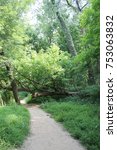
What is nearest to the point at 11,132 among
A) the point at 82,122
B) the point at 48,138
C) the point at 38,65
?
the point at 48,138

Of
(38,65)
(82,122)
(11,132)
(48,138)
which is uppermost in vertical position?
(38,65)

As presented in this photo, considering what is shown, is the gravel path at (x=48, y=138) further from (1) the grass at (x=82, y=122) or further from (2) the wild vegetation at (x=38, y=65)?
(2) the wild vegetation at (x=38, y=65)

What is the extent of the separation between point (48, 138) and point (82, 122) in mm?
2104

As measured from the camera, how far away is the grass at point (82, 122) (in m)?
10.4

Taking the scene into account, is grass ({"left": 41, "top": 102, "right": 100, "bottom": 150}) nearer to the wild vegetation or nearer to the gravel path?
the gravel path

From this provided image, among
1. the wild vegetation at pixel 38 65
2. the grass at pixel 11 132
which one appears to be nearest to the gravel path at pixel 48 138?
the grass at pixel 11 132

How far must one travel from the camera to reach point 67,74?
25.7m

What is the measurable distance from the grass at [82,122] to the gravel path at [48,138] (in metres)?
0.27

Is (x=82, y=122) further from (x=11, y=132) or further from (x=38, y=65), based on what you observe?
(x=38, y=65)

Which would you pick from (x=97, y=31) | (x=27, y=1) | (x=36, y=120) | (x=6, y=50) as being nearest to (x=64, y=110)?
(x=36, y=120)

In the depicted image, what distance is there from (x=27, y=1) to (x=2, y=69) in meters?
4.73

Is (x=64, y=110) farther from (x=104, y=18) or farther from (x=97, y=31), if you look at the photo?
(x=104, y=18)

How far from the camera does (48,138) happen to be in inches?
436

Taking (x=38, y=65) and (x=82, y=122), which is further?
(x=38, y=65)
